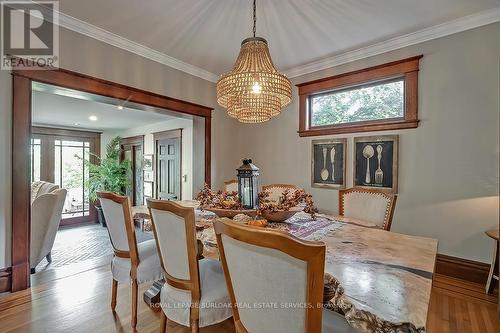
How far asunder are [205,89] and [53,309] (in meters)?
3.07

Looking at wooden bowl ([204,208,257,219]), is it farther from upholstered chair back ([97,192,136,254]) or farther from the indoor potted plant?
the indoor potted plant

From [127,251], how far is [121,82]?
1.96 meters

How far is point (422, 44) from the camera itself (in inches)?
101

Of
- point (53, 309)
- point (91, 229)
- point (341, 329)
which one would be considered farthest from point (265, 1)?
point (91, 229)

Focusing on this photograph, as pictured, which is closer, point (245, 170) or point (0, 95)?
point (245, 170)

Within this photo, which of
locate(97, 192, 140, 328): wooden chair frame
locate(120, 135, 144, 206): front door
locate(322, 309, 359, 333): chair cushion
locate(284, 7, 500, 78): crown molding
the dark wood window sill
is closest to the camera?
locate(322, 309, 359, 333): chair cushion

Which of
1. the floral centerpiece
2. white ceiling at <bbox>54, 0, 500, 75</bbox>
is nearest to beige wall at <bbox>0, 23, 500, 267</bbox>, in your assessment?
white ceiling at <bbox>54, 0, 500, 75</bbox>

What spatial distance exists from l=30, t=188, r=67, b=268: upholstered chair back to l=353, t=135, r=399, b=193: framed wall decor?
11.9 ft

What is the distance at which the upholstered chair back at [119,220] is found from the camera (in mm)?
1589

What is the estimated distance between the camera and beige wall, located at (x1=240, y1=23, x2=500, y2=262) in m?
2.18

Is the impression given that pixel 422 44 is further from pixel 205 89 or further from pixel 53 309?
pixel 53 309

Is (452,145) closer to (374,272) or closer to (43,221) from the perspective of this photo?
(374,272)

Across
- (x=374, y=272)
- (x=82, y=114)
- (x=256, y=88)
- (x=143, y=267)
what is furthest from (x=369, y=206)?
(x=82, y=114)

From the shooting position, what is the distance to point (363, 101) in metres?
3.02
